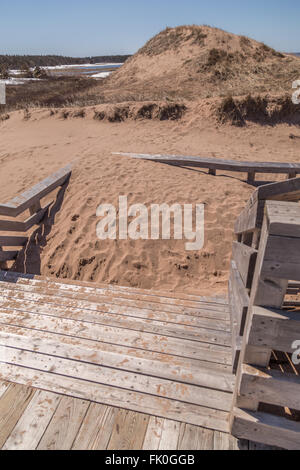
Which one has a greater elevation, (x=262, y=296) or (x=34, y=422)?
(x=262, y=296)

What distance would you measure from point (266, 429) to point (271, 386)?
0.32 m

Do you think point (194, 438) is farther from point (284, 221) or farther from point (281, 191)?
point (281, 191)

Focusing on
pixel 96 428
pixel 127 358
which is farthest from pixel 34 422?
pixel 127 358

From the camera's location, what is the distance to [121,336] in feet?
8.73

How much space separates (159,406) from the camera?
1.98 meters

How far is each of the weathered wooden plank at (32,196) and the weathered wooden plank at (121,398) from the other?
9.19 feet

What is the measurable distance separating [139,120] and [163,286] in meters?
9.99

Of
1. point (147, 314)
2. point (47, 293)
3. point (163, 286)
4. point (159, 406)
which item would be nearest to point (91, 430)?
point (159, 406)

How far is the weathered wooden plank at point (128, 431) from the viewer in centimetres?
175

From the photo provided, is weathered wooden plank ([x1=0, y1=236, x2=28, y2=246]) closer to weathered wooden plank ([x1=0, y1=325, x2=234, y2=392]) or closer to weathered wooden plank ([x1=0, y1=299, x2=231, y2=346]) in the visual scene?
weathered wooden plank ([x1=0, y1=299, x2=231, y2=346])

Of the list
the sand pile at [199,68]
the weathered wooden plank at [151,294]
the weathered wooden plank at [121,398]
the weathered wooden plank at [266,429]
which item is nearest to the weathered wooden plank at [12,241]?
the weathered wooden plank at [151,294]

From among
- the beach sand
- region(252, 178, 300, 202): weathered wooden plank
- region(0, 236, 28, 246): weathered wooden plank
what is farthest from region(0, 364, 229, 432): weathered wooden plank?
region(0, 236, 28, 246): weathered wooden plank

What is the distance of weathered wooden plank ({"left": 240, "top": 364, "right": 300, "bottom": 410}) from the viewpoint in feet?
5.03

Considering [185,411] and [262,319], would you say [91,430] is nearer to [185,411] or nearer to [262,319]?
[185,411]
